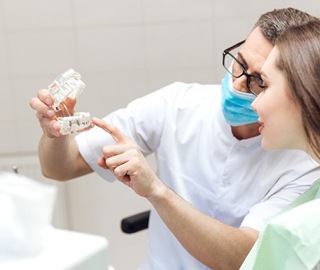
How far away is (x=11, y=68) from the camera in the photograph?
2119mm

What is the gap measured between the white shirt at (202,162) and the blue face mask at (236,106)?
0.09m

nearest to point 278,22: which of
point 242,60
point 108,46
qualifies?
point 242,60

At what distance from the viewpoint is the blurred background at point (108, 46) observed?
2059mm

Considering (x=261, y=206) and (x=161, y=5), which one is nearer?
(x=261, y=206)

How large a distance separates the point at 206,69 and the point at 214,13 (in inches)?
7.9

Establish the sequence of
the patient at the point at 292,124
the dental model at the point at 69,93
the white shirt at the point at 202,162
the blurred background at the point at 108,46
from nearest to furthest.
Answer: the patient at the point at 292,124 → the dental model at the point at 69,93 → the white shirt at the point at 202,162 → the blurred background at the point at 108,46

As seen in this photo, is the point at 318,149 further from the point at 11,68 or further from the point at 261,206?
the point at 11,68

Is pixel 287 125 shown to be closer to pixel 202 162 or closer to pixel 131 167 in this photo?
pixel 131 167

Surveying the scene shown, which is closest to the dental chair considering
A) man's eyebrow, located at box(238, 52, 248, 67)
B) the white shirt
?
the white shirt

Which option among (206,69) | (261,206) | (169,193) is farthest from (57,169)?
(206,69)

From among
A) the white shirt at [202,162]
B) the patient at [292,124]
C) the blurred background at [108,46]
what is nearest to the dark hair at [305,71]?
the patient at [292,124]

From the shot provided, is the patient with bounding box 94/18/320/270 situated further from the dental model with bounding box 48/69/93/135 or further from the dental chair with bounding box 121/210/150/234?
the dental chair with bounding box 121/210/150/234

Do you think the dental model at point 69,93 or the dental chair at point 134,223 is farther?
the dental chair at point 134,223

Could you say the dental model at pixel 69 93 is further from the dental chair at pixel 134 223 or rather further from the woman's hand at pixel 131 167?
the dental chair at pixel 134 223
